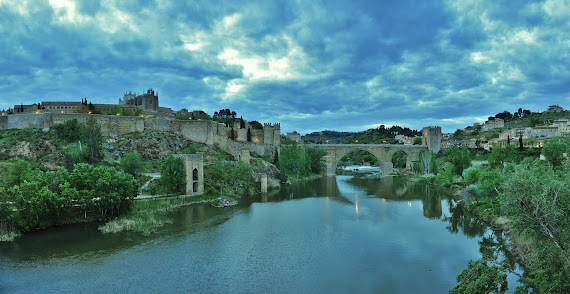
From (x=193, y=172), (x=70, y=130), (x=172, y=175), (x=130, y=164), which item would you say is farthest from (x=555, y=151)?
(x=70, y=130)

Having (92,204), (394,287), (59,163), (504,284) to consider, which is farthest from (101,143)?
(504,284)

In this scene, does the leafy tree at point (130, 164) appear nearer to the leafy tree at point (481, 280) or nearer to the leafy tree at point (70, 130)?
the leafy tree at point (70, 130)

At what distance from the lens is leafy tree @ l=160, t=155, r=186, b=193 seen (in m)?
31.0

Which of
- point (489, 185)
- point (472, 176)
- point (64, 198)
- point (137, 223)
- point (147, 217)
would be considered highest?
point (64, 198)

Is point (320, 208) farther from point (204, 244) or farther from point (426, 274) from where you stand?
point (426, 274)

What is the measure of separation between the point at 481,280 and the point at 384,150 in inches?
2341

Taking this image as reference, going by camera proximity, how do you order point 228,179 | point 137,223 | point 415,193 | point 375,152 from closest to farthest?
point 137,223 < point 228,179 < point 415,193 < point 375,152

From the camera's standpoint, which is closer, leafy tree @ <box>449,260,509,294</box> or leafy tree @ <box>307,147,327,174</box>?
leafy tree @ <box>449,260,509,294</box>

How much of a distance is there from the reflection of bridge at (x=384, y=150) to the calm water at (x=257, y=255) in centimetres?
3749

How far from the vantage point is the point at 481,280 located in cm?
992

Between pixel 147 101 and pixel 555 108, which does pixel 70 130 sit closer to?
pixel 147 101

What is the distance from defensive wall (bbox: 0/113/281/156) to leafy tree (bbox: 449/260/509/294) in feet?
117

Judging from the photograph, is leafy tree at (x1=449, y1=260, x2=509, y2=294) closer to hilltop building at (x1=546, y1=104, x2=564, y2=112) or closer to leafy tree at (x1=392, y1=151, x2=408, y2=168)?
leafy tree at (x1=392, y1=151, x2=408, y2=168)

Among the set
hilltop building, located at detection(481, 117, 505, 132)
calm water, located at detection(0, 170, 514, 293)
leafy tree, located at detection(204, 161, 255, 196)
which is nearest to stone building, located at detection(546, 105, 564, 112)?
hilltop building, located at detection(481, 117, 505, 132)
